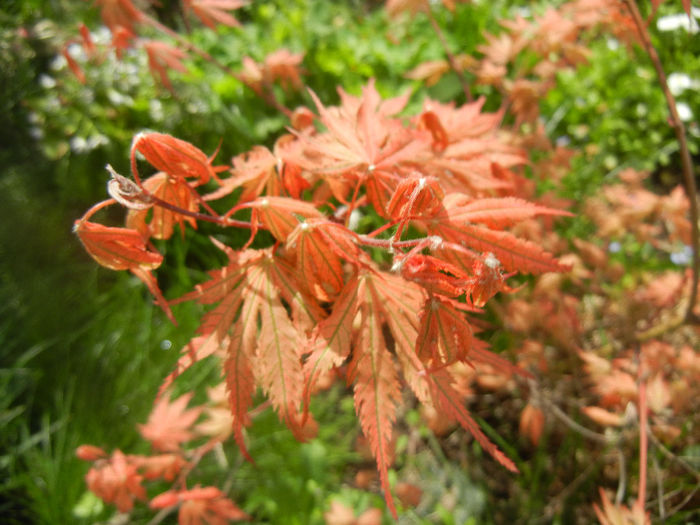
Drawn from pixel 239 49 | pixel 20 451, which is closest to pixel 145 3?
pixel 239 49

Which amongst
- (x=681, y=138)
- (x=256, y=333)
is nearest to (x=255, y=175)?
(x=256, y=333)

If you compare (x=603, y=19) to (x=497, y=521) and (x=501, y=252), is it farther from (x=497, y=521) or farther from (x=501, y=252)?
(x=497, y=521)

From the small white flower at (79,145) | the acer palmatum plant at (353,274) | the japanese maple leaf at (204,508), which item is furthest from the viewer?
the small white flower at (79,145)

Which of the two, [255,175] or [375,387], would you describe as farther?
[255,175]

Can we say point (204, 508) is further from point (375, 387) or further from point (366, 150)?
point (366, 150)

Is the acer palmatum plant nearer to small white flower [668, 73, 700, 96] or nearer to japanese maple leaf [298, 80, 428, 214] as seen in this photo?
japanese maple leaf [298, 80, 428, 214]

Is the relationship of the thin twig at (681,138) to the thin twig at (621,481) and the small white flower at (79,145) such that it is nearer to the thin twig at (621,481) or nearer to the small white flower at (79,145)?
the thin twig at (621,481)

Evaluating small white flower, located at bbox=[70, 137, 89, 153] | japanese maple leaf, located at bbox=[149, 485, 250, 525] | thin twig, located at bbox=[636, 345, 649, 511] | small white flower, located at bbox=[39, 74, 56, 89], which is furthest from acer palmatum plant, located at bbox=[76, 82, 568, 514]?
small white flower, located at bbox=[39, 74, 56, 89]

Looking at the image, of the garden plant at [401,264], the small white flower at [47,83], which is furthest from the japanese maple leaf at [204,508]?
the small white flower at [47,83]
